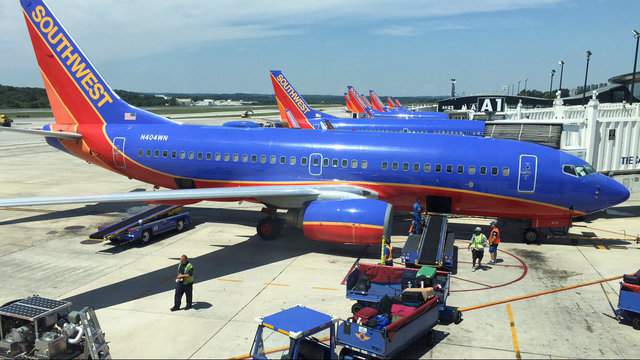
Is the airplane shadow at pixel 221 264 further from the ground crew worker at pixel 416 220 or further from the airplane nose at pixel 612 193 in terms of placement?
the airplane nose at pixel 612 193

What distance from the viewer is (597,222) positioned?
24.4 meters

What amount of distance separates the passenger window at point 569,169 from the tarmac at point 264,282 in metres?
3.20

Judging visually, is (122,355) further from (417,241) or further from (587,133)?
(587,133)

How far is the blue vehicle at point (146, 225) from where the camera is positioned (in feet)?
63.7

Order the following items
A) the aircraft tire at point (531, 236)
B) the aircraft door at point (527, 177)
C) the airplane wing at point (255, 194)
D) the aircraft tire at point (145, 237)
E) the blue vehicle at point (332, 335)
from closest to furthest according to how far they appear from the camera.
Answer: the blue vehicle at point (332, 335)
the airplane wing at point (255, 194)
the aircraft door at point (527, 177)
the aircraft tire at point (145, 237)
the aircraft tire at point (531, 236)

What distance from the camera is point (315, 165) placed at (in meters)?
21.0

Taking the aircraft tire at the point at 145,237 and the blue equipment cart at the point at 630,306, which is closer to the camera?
the blue equipment cart at the point at 630,306

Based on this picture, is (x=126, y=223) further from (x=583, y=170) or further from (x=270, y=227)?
(x=583, y=170)

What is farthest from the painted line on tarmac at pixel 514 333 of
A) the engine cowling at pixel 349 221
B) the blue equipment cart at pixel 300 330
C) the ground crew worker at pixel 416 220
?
the ground crew worker at pixel 416 220

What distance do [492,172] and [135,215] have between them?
613 inches

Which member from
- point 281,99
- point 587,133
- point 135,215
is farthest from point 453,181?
point 281,99

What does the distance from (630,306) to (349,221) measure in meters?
8.90

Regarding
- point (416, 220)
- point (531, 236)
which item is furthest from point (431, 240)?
point (531, 236)

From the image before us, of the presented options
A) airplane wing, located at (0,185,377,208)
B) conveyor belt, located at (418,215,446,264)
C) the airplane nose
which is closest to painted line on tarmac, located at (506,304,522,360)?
conveyor belt, located at (418,215,446,264)
